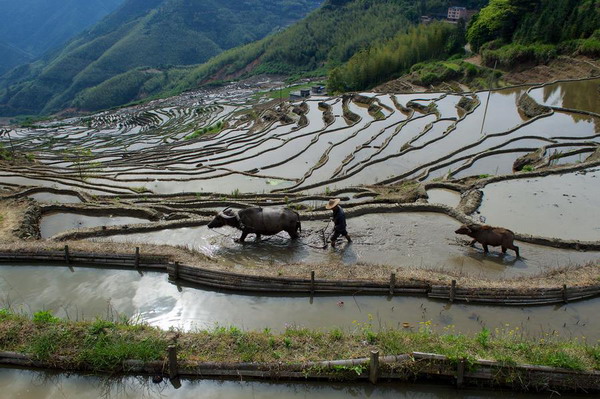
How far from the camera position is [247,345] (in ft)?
18.7

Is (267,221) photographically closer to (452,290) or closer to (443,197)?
(452,290)

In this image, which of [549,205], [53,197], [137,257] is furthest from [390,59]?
[137,257]

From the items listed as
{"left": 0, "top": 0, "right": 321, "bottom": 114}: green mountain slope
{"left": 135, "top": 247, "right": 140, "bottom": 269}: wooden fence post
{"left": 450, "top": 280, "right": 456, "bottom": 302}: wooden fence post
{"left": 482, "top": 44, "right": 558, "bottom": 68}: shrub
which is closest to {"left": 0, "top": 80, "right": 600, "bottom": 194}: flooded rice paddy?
{"left": 482, "top": 44, "right": 558, "bottom": 68}: shrub

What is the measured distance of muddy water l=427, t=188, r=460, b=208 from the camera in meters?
13.2

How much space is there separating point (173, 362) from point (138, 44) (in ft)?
527

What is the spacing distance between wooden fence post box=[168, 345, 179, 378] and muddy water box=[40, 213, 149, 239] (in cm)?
850

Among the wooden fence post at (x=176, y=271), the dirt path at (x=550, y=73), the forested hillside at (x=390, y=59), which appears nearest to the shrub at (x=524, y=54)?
the dirt path at (x=550, y=73)

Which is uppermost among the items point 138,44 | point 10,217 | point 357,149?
point 138,44

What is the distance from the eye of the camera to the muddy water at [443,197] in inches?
520

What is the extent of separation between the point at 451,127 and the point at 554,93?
11.4 meters

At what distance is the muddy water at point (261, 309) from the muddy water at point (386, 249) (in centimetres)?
152

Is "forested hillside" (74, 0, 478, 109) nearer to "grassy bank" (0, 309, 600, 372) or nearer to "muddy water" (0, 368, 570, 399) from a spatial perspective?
"grassy bank" (0, 309, 600, 372)

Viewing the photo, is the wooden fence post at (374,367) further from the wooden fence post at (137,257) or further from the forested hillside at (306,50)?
the forested hillside at (306,50)

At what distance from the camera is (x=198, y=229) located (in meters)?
A: 11.3
